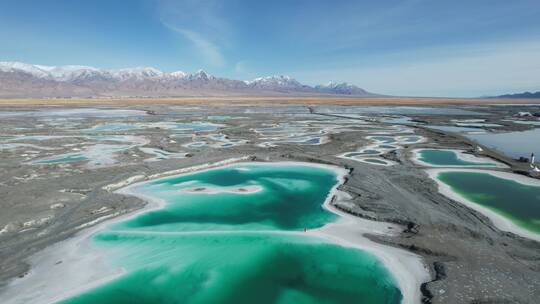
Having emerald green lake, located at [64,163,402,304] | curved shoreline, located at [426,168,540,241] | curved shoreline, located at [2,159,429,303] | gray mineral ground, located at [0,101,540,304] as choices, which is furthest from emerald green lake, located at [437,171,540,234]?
emerald green lake, located at [64,163,402,304]

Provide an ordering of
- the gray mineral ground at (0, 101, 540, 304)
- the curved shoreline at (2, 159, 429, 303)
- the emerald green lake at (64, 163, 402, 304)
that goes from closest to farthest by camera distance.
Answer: the curved shoreline at (2, 159, 429, 303)
the emerald green lake at (64, 163, 402, 304)
the gray mineral ground at (0, 101, 540, 304)

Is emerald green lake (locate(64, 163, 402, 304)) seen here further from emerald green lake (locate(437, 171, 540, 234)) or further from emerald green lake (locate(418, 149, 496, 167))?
emerald green lake (locate(418, 149, 496, 167))

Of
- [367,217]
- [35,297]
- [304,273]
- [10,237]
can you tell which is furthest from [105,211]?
[367,217]

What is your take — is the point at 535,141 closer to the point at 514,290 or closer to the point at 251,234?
the point at 514,290

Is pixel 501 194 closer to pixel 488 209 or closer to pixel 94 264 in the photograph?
pixel 488 209

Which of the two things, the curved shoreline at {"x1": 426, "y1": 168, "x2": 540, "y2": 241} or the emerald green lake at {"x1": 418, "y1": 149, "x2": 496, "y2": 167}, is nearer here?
the curved shoreline at {"x1": 426, "y1": 168, "x2": 540, "y2": 241}

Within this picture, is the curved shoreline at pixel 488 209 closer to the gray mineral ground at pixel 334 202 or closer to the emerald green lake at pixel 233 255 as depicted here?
the gray mineral ground at pixel 334 202

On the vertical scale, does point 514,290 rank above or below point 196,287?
above

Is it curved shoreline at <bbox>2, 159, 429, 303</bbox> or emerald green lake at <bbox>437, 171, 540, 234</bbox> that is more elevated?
emerald green lake at <bbox>437, 171, 540, 234</bbox>
